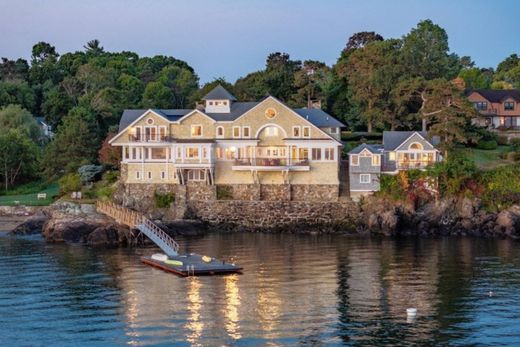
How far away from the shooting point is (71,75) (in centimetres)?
14162

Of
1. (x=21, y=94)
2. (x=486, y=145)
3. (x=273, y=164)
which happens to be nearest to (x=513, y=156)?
(x=486, y=145)

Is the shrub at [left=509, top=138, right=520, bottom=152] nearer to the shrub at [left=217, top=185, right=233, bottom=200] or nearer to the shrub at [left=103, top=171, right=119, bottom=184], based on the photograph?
the shrub at [left=217, top=185, right=233, bottom=200]

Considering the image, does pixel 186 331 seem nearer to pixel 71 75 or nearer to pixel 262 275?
pixel 262 275

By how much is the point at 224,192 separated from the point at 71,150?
20.8 metres

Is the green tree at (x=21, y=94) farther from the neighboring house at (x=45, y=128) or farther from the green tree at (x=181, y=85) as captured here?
the green tree at (x=181, y=85)

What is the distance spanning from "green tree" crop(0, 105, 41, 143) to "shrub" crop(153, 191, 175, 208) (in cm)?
2891

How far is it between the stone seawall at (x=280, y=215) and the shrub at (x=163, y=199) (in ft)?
7.40

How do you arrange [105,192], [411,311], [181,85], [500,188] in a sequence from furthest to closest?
[181,85] → [105,192] → [500,188] → [411,311]

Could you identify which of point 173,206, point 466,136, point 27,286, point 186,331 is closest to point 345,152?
point 466,136

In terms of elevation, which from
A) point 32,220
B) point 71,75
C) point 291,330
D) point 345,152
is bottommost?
point 291,330

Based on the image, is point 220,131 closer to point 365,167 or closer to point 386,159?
point 365,167

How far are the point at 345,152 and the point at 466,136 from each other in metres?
12.1

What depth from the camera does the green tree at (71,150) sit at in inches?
3541

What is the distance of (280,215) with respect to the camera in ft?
246
